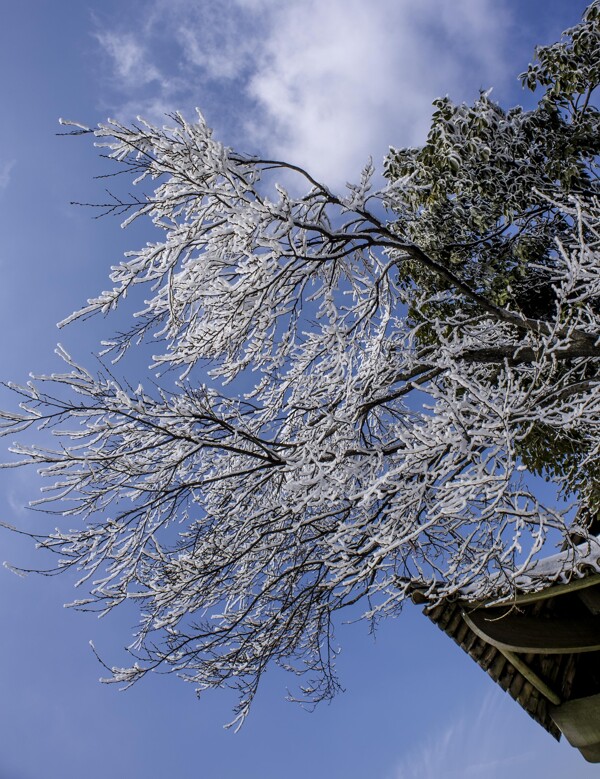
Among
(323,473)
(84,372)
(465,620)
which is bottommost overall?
(465,620)

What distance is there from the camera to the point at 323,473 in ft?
13.5

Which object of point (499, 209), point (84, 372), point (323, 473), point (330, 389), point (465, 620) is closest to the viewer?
point (465, 620)

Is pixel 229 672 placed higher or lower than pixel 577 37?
lower

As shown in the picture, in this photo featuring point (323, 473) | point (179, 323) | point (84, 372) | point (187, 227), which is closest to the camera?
point (323, 473)

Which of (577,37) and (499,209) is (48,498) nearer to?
(499,209)

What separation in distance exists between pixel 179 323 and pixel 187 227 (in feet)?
3.43

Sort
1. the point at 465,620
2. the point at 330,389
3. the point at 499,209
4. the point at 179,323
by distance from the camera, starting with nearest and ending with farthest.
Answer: the point at 465,620
the point at 179,323
the point at 330,389
the point at 499,209

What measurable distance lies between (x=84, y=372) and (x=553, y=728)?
15.0 ft

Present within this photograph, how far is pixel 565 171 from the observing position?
7.49 m

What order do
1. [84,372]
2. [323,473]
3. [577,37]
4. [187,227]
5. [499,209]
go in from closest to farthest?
1. [323,473]
2. [84,372]
3. [187,227]
4. [577,37]
5. [499,209]

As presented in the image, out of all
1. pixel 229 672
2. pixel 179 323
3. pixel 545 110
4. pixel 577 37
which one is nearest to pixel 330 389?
pixel 179 323

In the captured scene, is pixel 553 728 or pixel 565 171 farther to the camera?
pixel 565 171

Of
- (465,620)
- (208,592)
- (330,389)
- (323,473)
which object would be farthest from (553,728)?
(330,389)

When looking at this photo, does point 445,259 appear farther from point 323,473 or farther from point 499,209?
point 323,473
